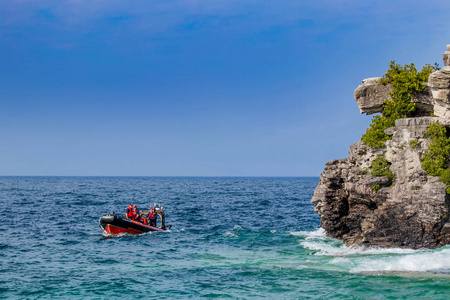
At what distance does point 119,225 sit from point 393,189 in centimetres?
2204

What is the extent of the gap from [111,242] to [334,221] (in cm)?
1731

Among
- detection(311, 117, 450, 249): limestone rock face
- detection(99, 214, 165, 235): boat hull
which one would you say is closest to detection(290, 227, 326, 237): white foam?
detection(311, 117, 450, 249): limestone rock face

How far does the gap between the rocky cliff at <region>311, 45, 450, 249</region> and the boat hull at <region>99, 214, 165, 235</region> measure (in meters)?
15.2

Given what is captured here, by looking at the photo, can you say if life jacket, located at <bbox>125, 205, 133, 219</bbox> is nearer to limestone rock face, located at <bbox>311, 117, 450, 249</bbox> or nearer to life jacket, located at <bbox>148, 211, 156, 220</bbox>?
life jacket, located at <bbox>148, 211, 156, 220</bbox>

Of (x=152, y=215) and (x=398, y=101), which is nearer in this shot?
(x=398, y=101)

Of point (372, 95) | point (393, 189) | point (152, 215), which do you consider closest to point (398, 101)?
point (372, 95)

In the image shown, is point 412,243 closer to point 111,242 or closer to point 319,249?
point 319,249

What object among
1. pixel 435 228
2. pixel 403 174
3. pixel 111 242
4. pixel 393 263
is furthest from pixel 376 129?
pixel 111 242

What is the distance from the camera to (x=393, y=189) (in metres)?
29.2

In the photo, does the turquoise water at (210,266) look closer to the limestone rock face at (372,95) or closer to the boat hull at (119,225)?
the boat hull at (119,225)

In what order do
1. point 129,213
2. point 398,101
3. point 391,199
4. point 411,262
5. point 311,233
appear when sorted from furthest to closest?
point 129,213
point 311,233
point 398,101
point 391,199
point 411,262

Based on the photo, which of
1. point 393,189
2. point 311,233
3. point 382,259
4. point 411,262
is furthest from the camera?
point 311,233

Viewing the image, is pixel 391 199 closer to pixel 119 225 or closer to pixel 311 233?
pixel 311 233

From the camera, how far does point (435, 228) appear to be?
26906 millimetres
